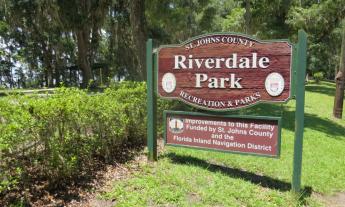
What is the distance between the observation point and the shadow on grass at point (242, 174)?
512cm

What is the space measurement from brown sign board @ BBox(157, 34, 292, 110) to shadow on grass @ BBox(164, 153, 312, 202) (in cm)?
111

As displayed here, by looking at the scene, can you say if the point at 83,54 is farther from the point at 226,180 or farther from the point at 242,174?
the point at 226,180

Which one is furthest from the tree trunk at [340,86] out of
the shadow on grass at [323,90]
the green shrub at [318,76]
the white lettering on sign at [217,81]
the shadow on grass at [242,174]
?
the green shrub at [318,76]

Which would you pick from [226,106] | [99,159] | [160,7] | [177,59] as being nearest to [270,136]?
[226,106]

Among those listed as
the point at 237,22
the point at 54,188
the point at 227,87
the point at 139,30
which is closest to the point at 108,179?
the point at 54,188

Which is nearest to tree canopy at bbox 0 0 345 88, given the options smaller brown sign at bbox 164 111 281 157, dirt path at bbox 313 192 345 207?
smaller brown sign at bbox 164 111 281 157

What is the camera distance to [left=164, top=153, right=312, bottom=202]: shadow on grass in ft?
16.8

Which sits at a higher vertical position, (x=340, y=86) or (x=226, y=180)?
(x=340, y=86)

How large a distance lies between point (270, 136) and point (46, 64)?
117 feet

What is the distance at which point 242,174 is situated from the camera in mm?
5598

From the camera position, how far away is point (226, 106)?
5230 mm

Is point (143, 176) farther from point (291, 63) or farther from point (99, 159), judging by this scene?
point (291, 63)

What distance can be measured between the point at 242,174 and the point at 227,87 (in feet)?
4.92

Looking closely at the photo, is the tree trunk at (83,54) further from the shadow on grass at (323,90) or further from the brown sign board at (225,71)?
the brown sign board at (225,71)
